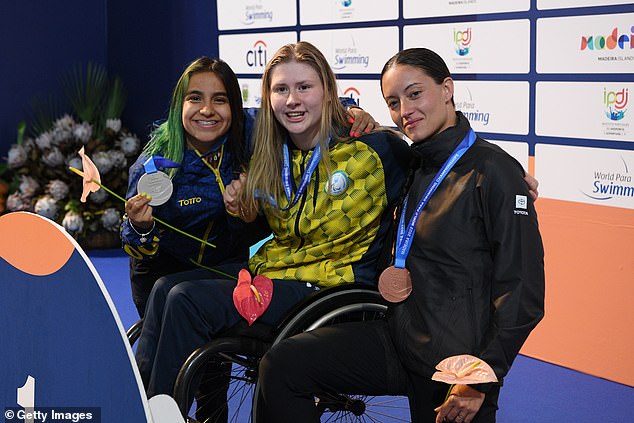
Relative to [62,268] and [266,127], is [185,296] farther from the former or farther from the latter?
[62,268]

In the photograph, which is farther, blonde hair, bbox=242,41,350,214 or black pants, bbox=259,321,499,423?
blonde hair, bbox=242,41,350,214

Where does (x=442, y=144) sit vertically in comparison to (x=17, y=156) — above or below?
above

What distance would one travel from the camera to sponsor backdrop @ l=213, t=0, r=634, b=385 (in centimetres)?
374

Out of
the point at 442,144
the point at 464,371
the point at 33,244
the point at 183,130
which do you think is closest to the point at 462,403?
the point at 464,371

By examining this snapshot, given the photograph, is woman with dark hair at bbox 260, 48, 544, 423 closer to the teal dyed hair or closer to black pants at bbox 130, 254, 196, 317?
the teal dyed hair

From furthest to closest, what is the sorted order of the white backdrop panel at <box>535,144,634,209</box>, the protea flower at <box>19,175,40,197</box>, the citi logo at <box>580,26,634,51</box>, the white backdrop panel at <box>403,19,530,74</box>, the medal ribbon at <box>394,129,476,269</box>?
1. the protea flower at <box>19,175,40,197</box>
2. the white backdrop panel at <box>403,19,530,74</box>
3. the white backdrop panel at <box>535,144,634,209</box>
4. the citi logo at <box>580,26,634,51</box>
5. the medal ribbon at <box>394,129,476,269</box>

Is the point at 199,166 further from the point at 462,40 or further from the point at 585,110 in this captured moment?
the point at 462,40

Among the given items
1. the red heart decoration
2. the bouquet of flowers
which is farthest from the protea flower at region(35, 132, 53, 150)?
the red heart decoration

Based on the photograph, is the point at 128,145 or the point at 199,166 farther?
the point at 128,145

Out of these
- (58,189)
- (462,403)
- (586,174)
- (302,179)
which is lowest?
(462,403)

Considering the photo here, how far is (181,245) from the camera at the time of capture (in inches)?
118

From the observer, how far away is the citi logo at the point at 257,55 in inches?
225

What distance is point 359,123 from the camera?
274 centimetres

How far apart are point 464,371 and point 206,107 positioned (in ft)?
3.95
